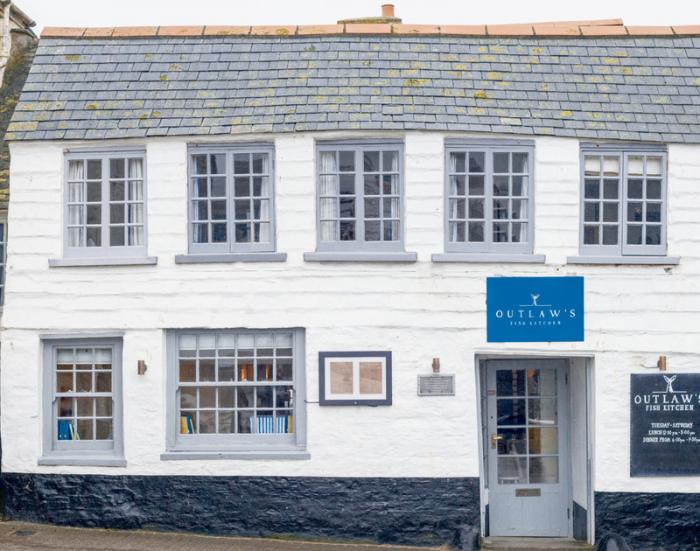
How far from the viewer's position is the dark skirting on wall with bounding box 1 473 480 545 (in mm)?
14047

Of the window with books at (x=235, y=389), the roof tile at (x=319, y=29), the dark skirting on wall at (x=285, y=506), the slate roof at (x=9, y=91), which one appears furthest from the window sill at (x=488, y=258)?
the slate roof at (x=9, y=91)

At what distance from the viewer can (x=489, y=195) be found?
14195mm

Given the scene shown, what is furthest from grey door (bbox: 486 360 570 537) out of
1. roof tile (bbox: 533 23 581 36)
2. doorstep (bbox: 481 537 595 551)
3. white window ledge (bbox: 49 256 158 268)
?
white window ledge (bbox: 49 256 158 268)

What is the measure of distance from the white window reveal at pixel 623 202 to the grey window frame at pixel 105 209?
17.7ft

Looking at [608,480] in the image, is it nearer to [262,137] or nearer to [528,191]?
[528,191]

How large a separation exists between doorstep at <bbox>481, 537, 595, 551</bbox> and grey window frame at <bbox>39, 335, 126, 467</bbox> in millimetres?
4741

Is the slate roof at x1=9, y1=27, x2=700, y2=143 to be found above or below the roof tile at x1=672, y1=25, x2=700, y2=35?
below

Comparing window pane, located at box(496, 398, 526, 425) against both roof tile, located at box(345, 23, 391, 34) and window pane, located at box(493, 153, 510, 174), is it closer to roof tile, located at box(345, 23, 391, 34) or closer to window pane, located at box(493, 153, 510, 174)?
window pane, located at box(493, 153, 510, 174)

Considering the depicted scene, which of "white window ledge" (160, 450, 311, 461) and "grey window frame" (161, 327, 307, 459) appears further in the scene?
"grey window frame" (161, 327, 307, 459)

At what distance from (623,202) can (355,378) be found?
3.91m

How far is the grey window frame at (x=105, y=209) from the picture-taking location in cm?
1438

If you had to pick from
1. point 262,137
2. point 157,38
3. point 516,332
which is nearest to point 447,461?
point 516,332

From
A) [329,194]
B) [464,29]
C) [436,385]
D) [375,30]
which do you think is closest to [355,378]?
[436,385]

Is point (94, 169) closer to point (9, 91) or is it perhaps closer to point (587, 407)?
point (9, 91)
